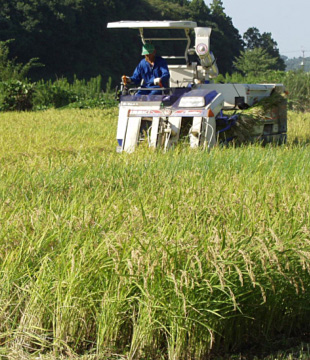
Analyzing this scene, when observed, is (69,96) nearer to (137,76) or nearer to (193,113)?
(137,76)

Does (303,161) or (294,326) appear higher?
(303,161)

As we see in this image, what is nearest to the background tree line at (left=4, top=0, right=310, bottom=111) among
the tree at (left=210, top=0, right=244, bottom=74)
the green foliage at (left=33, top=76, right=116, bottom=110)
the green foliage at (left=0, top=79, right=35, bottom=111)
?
the tree at (left=210, top=0, right=244, bottom=74)

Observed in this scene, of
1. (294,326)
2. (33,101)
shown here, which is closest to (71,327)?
(294,326)

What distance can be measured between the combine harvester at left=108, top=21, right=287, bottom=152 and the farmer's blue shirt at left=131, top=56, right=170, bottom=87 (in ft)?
0.83

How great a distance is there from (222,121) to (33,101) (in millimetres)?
11360

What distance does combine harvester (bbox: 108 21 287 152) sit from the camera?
8.23 metres

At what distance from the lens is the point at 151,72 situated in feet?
30.3

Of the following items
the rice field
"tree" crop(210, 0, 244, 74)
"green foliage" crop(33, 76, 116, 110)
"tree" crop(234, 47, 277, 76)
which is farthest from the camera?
"tree" crop(210, 0, 244, 74)

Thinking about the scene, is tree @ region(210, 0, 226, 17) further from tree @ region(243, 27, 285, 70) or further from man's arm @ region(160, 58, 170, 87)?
man's arm @ region(160, 58, 170, 87)

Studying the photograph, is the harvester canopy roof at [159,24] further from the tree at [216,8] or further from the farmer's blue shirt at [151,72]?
the tree at [216,8]

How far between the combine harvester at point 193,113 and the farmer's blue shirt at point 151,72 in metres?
0.25

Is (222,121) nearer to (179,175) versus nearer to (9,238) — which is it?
(179,175)

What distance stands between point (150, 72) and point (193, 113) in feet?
4.41

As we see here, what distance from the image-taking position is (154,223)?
3.83m
